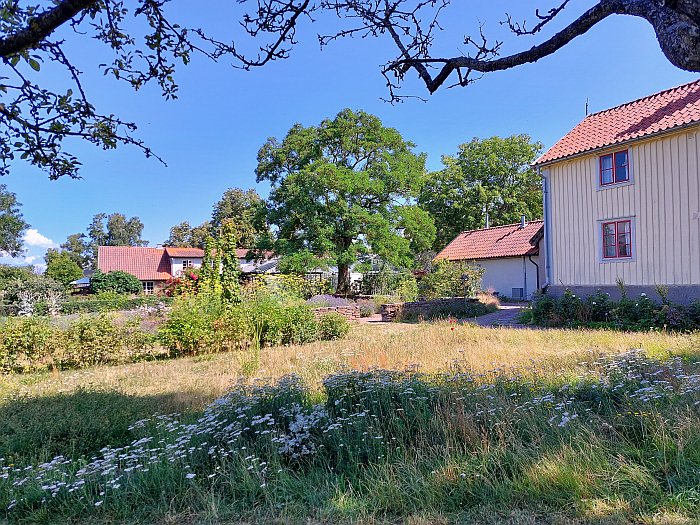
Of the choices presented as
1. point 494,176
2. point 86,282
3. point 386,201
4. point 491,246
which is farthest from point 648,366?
point 86,282

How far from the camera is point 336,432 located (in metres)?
3.68

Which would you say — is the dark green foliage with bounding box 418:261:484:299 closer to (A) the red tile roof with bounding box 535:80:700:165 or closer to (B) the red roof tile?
(A) the red tile roof with bounding box 535:80:700:165

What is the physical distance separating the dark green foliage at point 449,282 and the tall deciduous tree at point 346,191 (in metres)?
4.21

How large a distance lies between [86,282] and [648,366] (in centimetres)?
4526

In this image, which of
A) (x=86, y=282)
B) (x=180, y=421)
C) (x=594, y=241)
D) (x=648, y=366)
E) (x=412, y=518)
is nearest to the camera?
(x=412, y=518)

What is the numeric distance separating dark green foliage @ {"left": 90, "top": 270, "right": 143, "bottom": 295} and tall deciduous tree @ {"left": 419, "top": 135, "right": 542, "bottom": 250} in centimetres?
2695

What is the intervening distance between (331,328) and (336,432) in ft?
26.6

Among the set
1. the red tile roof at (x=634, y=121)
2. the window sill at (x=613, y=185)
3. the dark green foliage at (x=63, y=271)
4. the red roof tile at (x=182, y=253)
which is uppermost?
the red tile roof at (x=634, y=121)

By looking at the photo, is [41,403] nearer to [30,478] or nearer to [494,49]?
[30,478]

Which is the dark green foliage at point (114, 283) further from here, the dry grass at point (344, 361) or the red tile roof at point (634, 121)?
the red tile roof at point (634, 121)

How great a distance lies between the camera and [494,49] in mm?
4074

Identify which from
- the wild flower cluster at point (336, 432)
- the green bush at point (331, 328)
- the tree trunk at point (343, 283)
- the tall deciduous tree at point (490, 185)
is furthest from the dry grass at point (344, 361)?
the tall deciduous tree at point (490, 185)

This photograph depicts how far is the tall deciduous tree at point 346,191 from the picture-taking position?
919 inches

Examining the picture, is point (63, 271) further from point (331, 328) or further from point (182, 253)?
point (331, 328)
